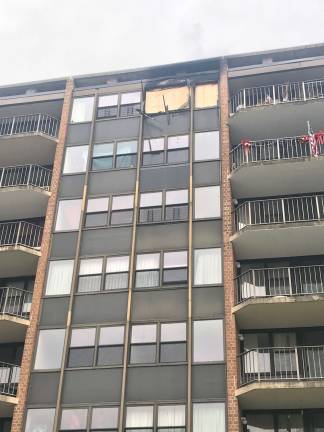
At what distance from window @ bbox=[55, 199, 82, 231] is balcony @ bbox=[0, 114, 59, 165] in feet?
10.9

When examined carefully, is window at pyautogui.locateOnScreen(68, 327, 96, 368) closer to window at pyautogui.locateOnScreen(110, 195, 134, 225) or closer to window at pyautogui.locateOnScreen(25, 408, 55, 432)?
window at pyautogui.locateOnScreen(25, 408, 55, 432)

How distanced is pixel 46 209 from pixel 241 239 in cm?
832

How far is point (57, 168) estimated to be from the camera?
23.6 metres

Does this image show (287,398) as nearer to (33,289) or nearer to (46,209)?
(33,289)

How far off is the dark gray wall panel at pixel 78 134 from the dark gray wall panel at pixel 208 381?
1109cm

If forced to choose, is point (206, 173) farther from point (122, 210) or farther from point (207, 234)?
point (122, 210)

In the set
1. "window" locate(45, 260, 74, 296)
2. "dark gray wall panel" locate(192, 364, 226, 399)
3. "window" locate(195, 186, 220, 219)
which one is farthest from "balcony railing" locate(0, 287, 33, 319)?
"dark gray wall panel" locate(192, 364, 226, 399)

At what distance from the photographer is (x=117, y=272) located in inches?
813

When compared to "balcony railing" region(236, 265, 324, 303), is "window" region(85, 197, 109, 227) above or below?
above

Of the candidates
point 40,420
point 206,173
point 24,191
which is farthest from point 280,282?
point 24,191

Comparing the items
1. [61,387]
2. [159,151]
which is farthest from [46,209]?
[61,387]

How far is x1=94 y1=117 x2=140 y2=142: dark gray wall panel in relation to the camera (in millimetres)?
24094

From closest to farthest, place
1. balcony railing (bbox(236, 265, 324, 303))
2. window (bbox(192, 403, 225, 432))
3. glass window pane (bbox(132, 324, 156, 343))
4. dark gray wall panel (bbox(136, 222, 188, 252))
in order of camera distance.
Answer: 1. window (bbox(192, 403, 225, 432))
2. glass window pane (bbox(132, 324, 156, 343))
3. balcony railing (bbox(236, 265, 324, 303))
4. dark gray wall panel (bbox(136, 222, 188, 252))

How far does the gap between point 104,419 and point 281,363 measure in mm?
6185
